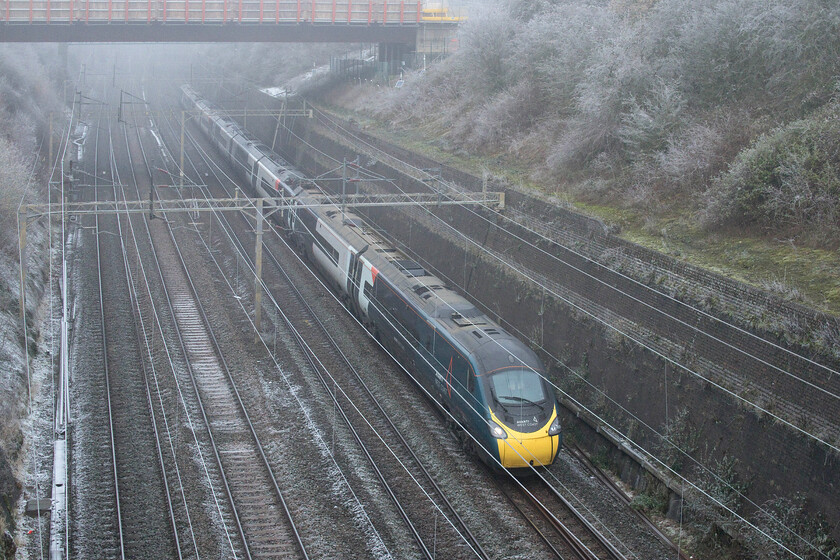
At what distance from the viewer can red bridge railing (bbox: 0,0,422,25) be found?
1326 inches

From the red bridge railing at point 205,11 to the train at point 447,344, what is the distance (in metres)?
15.3

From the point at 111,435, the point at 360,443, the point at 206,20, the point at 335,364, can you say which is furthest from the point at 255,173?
the point at 360,443

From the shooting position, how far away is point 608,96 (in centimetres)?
2198

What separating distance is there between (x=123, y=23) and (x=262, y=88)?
21.2m

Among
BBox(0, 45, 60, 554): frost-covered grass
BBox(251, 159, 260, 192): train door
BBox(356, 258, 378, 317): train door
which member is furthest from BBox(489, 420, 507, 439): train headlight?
BBox(251, 159, 260, 192): train door

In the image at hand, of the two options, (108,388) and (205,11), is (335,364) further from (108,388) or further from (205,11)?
(205,11)

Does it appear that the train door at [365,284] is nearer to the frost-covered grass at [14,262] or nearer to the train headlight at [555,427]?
the train headlight at [555,427]

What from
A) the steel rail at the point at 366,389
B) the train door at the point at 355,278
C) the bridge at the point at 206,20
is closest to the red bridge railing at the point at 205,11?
the bridge at the point at 206,20

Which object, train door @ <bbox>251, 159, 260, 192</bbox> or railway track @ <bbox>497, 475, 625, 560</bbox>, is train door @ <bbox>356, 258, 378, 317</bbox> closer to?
railway track @ <bbox>497, 475, 625, 560</bbox>

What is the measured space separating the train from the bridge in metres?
15.2

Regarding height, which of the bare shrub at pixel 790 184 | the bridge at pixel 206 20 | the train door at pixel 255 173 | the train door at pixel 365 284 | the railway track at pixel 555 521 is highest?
the bridge at pixel 206 20

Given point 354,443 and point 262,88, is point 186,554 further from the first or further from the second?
point 262,88

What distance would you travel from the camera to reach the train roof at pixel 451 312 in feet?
47.6

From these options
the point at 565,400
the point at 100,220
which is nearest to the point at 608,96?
the point at 565,400
